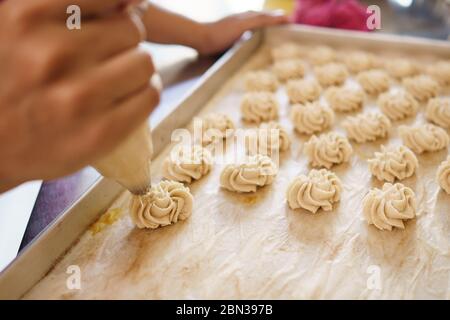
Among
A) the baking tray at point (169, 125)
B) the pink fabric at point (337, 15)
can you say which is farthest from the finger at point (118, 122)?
the pink fabric at point (337, 15)

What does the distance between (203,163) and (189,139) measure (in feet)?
0.73

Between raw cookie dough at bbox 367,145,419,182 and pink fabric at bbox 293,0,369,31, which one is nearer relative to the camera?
raw cookie dough at bbox 367,145,419,182

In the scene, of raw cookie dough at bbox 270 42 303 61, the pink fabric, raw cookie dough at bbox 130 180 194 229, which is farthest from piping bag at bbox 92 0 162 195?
the pink fabric

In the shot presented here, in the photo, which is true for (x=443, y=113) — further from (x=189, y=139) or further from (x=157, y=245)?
(x=157, y=245)

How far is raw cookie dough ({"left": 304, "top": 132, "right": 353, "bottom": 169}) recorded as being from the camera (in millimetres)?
1704

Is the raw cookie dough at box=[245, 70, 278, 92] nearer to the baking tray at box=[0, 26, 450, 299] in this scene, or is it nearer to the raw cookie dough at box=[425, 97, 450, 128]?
the baking tray at box=[0, 26, 450, 299]

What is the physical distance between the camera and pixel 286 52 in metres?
2.48

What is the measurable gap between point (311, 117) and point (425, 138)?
1.43 ft

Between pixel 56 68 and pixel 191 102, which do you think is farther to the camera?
pixel 191 102

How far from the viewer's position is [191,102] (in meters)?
1.96

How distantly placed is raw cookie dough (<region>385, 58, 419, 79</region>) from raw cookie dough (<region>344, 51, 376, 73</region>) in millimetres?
91

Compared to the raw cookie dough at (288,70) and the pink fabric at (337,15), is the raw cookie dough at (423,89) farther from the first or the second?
the pink fabric at (337,15)

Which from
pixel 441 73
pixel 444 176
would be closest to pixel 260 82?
pixel 441 73
